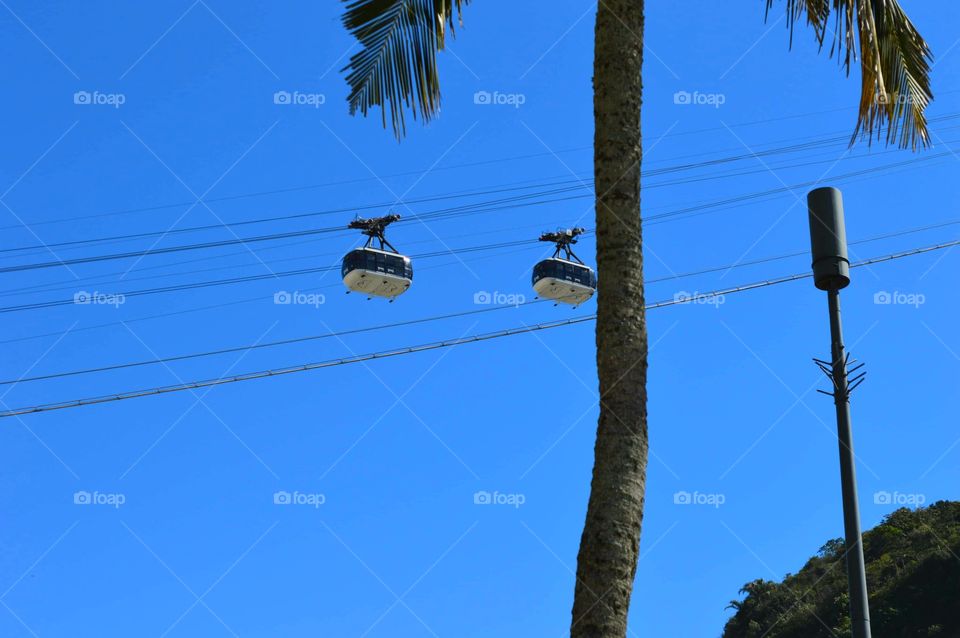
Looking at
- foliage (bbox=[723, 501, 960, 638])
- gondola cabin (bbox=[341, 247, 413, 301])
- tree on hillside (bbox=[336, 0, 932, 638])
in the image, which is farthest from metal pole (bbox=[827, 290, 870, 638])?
foliage (bbox=[723, 501, 960, 638])

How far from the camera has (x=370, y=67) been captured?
33.4ft

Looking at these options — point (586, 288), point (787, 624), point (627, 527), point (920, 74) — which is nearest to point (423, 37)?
point (920, 74)

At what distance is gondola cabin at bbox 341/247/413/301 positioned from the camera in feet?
82.2

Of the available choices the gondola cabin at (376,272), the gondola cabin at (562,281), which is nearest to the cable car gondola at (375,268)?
the gondola cabin at (376,272)

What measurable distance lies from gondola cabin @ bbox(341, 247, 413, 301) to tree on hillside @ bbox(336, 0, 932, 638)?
48.4 ft

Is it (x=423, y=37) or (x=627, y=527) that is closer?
(x=627, y=527)

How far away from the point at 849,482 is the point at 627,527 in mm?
3406

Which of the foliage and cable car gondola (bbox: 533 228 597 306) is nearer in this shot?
cable car gondola (bbox: 533 228 597 306)

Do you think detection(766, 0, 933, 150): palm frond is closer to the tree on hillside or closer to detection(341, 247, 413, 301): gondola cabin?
the tree on hillside

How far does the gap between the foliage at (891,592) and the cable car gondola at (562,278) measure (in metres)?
13.4

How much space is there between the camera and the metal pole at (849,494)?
31.1 ft

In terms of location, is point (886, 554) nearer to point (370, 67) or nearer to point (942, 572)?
point (942, 572)

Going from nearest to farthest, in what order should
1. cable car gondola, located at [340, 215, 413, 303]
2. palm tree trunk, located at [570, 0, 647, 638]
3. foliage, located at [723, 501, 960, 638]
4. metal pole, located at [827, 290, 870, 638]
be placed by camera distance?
palm tree trunk, located at [570, 0, 647, 638]
metal pole, located at [827, 290, 870, 638]
cable car gondola, located at [340, 215, 413, 303]
foliage, located at [723, 501, 960, 638]

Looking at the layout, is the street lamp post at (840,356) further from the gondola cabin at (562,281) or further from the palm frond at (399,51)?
the gondola cabin at (562,281)
